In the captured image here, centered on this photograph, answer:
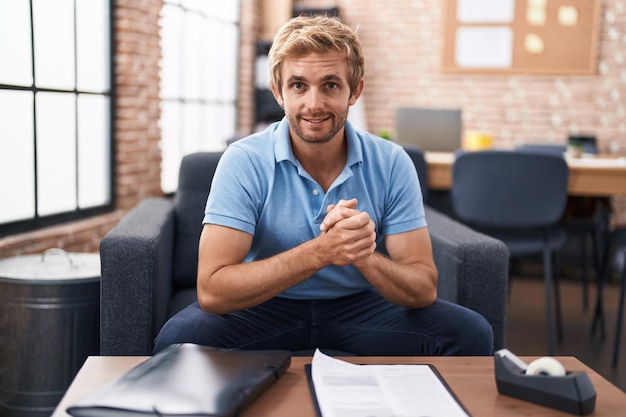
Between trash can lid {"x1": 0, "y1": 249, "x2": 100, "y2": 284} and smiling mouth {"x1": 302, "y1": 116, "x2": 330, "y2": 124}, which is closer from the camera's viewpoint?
smiling mouth {"x1": 302, "y1": 116, "x2": 330, "y2": 124}

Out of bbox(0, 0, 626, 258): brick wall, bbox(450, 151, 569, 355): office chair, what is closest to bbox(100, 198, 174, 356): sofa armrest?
bbox(450, 151, 569, 355): office chair

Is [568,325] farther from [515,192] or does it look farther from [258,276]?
[258,276]

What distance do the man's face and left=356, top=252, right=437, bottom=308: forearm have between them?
359 mm

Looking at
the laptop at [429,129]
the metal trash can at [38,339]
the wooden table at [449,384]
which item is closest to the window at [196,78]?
the laptop at [429,129]

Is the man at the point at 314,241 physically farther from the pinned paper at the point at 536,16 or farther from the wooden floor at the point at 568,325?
the pinned paper at the point at 536,16

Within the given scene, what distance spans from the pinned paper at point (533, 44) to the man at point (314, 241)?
14.5ft

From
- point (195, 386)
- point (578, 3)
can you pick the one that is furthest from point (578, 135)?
point (195, 386)

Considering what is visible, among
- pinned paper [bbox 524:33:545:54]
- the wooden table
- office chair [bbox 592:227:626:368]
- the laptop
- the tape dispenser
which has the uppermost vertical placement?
pinned paper [bbox 524:33:545:54]

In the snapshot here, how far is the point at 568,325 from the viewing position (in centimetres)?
371

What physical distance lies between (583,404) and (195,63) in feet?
14.2

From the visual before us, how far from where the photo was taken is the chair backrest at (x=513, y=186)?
3.00 meters

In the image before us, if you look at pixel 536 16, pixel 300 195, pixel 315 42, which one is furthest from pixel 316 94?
pixel 536 16

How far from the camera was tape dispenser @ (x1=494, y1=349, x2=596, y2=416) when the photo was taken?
3.62ft

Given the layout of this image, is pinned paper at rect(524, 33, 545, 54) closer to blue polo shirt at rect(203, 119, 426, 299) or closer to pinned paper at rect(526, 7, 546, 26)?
pinned paper at rect(526, 7, 546, 26)
